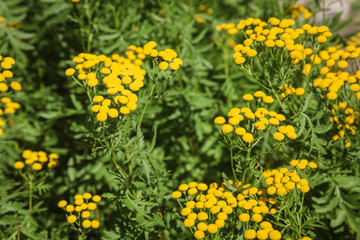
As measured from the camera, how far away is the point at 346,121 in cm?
246

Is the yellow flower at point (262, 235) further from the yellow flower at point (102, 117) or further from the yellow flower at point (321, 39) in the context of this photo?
the yellow flower at point (321, 39)

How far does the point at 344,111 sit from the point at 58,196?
10.7ft

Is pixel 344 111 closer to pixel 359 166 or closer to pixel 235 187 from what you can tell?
pixel 359 166

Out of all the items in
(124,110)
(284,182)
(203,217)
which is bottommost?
(203,217)

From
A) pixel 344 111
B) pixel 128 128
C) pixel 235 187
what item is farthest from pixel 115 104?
pixel 344 111

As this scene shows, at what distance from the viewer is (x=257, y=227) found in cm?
202

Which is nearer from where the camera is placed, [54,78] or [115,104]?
[115,104]

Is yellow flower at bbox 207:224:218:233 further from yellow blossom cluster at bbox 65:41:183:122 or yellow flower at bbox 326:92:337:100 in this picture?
yellow flower at bbox 326:92:337:100

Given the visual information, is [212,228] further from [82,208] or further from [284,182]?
[82,208]

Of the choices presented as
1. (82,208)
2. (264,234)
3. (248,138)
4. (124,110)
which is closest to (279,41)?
(248,138)

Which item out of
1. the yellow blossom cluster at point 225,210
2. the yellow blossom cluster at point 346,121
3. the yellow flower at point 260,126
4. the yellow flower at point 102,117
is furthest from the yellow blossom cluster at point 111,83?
the yellow blossom cluster at point 346,121

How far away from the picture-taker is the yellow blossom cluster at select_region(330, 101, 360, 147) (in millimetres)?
2402

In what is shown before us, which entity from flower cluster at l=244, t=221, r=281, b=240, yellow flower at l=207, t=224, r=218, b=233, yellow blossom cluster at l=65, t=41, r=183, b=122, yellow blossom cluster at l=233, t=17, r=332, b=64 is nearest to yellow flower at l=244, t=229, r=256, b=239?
flower cluster at l=244, t=221, r=281, b=240

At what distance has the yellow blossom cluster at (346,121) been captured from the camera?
2.40 metres
